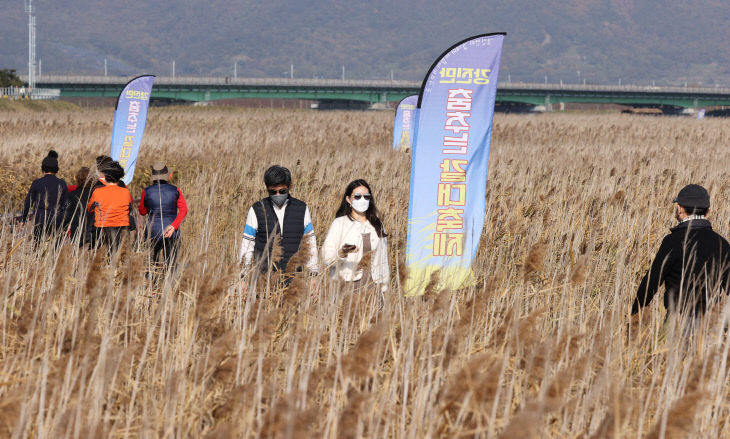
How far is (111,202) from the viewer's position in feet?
21.4

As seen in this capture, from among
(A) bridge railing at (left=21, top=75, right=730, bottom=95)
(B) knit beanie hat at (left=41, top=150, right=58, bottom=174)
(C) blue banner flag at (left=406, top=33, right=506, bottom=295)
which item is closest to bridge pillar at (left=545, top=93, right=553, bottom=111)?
(A) bridge railing at (left=21, top=75, right=730, bottom=95)

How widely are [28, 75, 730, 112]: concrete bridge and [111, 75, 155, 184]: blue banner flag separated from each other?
78.9 metres

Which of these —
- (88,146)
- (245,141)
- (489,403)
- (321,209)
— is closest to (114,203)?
(321,209)

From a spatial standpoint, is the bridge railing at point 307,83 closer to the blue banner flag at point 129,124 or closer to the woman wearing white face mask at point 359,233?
the blue banner flag at point 129,124

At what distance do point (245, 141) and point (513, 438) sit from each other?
57.8ft

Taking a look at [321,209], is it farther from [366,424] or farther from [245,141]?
[245,141]

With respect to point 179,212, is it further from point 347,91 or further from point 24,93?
point 347,91

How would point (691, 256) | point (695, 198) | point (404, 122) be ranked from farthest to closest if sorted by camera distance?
point (404, 122), point (695, 198), point (691, 256)

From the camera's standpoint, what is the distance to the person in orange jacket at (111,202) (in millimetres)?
6422

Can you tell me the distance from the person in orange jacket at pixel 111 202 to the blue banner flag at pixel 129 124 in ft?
15.8

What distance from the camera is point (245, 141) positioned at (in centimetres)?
1884

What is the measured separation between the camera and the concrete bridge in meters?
88.9

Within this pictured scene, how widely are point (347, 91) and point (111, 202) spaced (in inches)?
3821

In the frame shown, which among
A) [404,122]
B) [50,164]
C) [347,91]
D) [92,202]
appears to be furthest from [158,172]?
[347,91]
